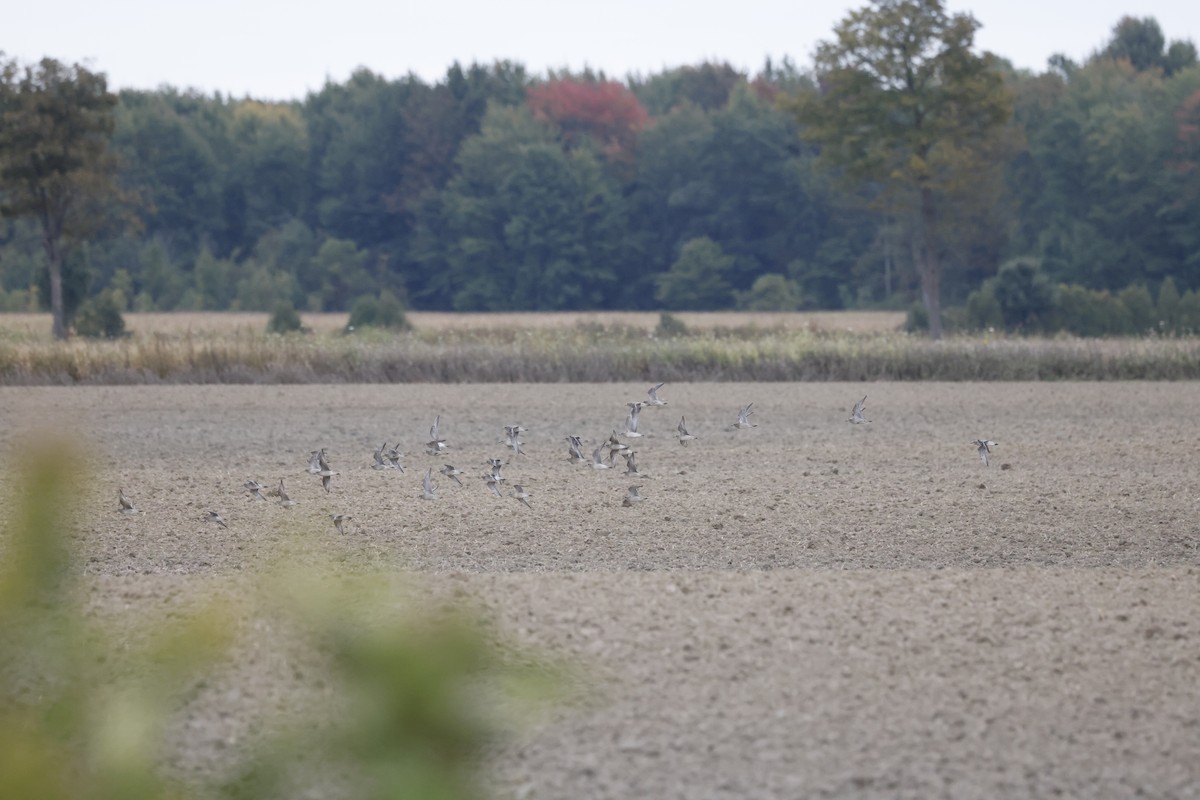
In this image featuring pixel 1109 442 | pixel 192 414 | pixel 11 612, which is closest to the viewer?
pixel 11 612

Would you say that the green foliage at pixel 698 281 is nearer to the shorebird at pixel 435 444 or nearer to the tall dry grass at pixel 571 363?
the tall dry grass at pixel 571 363

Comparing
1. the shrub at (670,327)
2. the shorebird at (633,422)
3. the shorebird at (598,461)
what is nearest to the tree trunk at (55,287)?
the shrub at (670,327)

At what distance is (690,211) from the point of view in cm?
6738

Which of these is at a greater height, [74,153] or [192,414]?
[74,153]

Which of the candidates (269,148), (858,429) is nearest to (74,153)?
(858,429)

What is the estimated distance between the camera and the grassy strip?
22500 millimetres

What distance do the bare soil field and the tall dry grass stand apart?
1485mm

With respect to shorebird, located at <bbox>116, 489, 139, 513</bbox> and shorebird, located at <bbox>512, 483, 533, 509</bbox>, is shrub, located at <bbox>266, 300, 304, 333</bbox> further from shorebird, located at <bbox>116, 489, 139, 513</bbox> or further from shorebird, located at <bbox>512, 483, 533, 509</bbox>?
shorebird, located at <bbox>512, 483, 533, 509</bbox>

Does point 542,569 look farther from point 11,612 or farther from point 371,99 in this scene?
point 371,99

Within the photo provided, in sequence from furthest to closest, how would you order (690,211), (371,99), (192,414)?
(371,99)
(690,211)
(192,414)

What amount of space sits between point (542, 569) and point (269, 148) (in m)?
65.0

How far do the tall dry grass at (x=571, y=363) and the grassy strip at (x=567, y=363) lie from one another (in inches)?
0.6

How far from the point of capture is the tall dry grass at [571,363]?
73.9 feet

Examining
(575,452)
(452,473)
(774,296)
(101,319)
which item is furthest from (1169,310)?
(452,473)
